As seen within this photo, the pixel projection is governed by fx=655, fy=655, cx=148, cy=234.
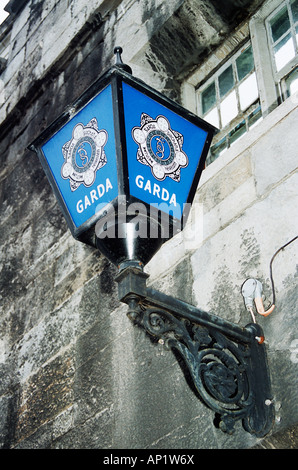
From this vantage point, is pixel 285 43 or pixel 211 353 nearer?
pixel 211 353

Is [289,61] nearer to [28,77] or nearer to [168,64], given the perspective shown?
[168,64]

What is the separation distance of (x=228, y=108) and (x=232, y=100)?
0.05 m

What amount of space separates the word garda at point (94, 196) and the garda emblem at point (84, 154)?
0.14ft

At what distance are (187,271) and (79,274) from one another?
89 centimetres

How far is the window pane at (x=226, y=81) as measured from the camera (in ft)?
12.1

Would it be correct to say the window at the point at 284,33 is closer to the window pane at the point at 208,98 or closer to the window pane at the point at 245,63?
the window pane at the point at 245,63

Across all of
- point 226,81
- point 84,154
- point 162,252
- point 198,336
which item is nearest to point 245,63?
point 226,81

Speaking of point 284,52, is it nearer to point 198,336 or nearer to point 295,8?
point 295,8

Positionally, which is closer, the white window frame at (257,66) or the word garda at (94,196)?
the word garda at (94,196)

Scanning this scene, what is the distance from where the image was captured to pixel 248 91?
11.5ft

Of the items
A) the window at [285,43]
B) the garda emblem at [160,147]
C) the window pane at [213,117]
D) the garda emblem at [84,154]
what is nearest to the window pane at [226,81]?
the window pane at [213,117]

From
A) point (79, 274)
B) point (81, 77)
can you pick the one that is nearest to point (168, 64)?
point (81, 77)

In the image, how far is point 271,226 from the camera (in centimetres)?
268

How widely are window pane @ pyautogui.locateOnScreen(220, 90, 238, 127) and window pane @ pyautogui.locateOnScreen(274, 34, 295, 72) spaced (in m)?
0.32
